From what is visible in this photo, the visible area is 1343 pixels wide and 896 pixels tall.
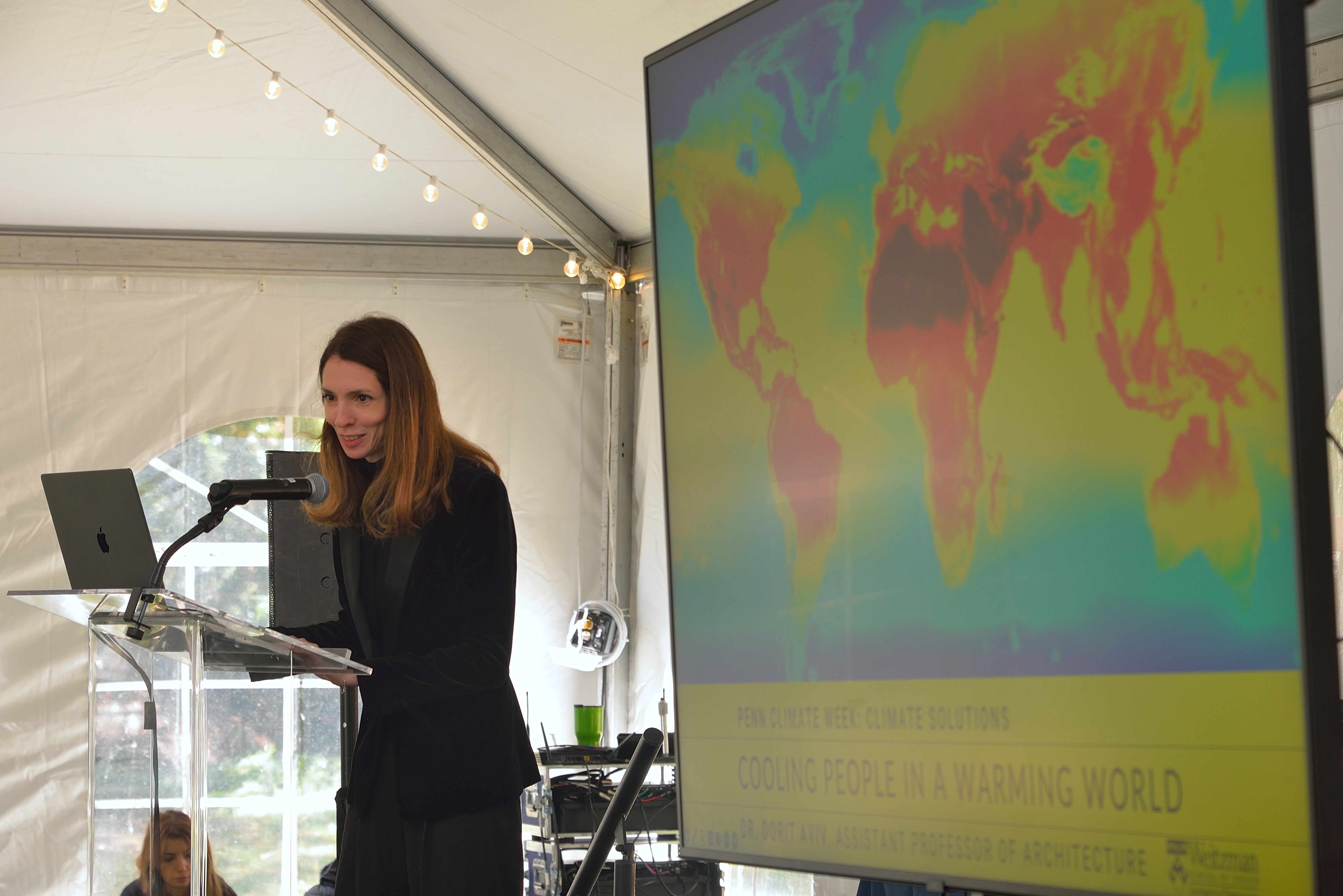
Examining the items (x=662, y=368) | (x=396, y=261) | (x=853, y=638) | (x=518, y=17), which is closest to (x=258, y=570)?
(x=396, y=261)

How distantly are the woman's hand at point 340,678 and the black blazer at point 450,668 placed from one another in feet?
0.06

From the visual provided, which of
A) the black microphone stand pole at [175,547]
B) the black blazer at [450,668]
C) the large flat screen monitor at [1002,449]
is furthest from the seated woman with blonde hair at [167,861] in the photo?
the large flat screen monitor at [1002,449]

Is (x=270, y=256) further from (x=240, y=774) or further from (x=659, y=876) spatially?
(x=240, y=774)

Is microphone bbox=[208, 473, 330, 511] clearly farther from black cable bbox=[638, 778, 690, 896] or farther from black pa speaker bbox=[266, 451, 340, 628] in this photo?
black pa speaker bbox=[266, 451, 340, 628]

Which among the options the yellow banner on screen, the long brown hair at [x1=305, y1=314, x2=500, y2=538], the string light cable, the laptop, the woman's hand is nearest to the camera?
the yellow banner on screen

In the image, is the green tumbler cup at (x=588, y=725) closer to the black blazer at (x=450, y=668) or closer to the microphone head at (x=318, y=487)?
the black blazer at (x=450, y=668)

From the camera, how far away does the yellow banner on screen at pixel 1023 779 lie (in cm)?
101

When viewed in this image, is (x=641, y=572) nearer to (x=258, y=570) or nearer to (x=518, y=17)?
(x=258, y=570)

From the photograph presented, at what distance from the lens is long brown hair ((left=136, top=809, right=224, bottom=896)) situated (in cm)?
149

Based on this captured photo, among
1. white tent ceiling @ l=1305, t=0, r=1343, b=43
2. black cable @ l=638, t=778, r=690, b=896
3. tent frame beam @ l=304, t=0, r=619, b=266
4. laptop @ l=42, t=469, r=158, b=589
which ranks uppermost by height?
tent frame beam @ l=304, t=0, r=619, b=266

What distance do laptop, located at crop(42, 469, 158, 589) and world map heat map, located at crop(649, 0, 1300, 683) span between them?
0.77 m

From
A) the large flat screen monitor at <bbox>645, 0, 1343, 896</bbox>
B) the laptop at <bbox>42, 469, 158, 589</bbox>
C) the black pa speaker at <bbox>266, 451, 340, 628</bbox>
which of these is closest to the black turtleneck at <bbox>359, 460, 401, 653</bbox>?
the laptop at <bbox>42, 469, 158, 589</bbox>

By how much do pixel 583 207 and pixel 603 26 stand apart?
159 cm

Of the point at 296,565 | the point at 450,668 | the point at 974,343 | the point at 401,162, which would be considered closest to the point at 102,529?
the point at 450,668
